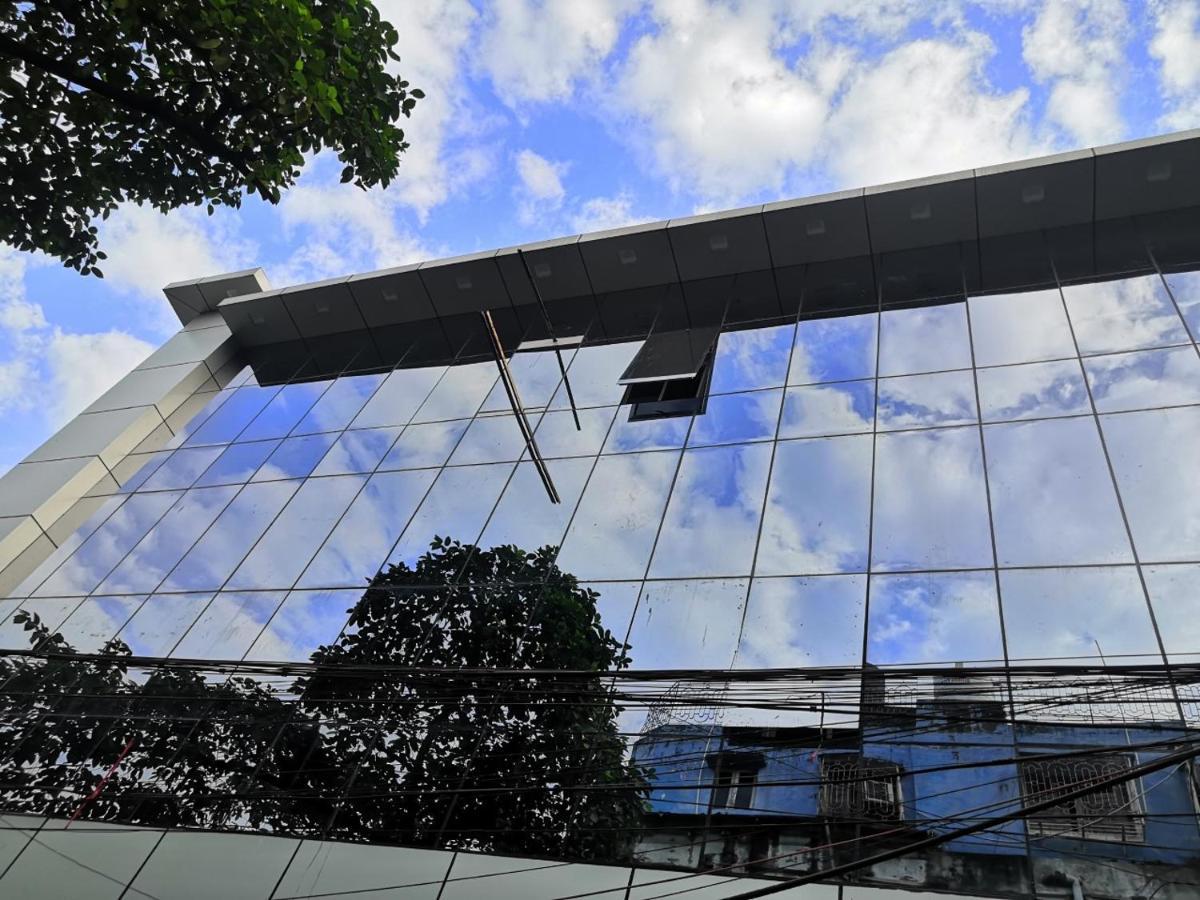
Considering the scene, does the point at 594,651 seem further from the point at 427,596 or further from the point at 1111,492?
the point at 1111,492

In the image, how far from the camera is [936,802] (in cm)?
594

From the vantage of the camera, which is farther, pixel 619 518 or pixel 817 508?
pixel 619 518

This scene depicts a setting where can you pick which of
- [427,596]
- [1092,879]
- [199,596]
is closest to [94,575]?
[199,596]

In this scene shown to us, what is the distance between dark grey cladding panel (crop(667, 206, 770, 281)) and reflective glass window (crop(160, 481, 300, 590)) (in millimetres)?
6564

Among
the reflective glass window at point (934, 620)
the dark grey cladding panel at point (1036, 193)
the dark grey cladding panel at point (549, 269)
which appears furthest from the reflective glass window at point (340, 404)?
the dark grey cladding panel at point (1036, 193)

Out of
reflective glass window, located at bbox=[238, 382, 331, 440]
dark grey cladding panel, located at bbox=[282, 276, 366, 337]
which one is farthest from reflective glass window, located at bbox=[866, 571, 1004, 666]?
dark grey cladding panel, located at bbox=[282, 276, 366, 337]

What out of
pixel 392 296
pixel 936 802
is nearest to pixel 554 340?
pixel 392 296

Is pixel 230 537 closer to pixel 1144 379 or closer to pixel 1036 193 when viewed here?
pixel 1144 379

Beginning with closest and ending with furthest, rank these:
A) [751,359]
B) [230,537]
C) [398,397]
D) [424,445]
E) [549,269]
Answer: [230,537] < [751,359] < [424,445] < [398,397] < [549,269]

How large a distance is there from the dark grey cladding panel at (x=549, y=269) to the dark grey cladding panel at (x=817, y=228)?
2.97m

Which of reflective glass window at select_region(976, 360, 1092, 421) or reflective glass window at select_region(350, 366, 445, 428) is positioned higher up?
reflective glass window at select_region(350, 366, 445, 428)

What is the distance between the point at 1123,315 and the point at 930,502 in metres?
3.89

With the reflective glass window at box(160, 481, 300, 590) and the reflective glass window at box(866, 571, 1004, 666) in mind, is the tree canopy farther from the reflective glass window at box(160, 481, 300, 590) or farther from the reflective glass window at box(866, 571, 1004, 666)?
the reflective glass window at box(866, 571, 1004, 666)

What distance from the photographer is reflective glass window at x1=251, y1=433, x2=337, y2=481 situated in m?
12.4
